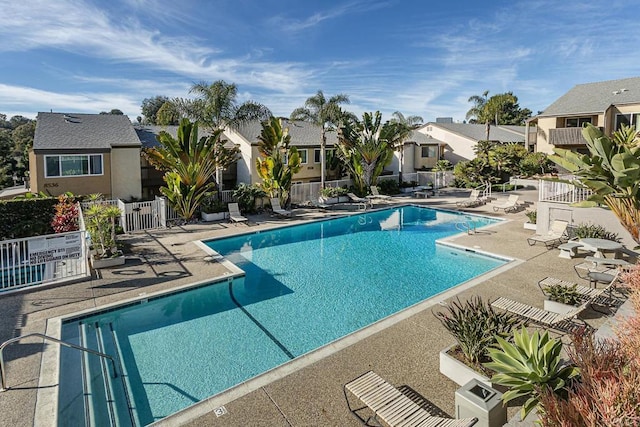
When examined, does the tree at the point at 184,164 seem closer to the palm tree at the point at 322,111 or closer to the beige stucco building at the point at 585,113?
the palm tree at the point at 322,111

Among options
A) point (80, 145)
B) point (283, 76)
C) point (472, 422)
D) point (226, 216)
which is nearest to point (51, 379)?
point (472, 422)

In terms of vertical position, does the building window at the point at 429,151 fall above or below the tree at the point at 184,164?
above

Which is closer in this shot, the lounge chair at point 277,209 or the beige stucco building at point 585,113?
the lounge chair at point 277,209

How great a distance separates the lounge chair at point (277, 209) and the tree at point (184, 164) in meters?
4.41

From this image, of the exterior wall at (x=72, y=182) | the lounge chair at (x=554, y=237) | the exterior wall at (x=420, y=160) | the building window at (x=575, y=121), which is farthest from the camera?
the exterior wall at (x=420, y=160)

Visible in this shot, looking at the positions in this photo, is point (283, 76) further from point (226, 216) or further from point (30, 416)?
point (30, 416)

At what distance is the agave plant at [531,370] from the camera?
4566mm

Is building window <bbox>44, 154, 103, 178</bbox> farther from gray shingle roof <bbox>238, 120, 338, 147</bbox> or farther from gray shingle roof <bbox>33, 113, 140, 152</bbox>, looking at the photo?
gray shingle roof <bbox>238, 120, 338, 147</bbox>

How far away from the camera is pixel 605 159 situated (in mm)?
6953

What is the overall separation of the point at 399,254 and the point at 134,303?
10.5 metres

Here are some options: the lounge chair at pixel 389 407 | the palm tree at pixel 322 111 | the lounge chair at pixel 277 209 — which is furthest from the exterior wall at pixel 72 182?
the lounge chair at pixel 389 407

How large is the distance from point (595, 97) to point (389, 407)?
41.2m

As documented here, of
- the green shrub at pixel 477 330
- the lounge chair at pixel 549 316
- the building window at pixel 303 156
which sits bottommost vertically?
the lounge chair at pixel 549 316

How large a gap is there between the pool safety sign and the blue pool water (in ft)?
9.88
